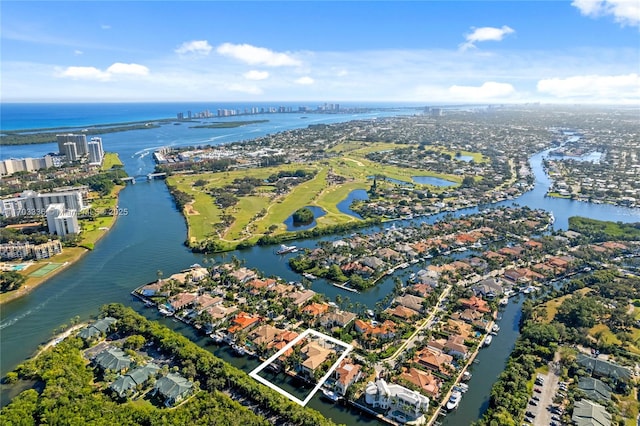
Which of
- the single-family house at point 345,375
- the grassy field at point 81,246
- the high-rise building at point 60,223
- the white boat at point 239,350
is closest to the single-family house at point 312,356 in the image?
the single-family house at point 345,375

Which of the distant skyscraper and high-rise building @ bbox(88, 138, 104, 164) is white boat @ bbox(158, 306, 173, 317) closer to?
high-rise building @ bbox(88, 138, 104, 164)

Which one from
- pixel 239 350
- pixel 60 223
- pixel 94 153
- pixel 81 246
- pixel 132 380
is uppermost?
pixel 94 153

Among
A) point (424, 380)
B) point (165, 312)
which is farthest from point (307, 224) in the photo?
point (424, 380)

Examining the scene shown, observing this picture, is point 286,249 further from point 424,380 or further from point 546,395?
point 546,395

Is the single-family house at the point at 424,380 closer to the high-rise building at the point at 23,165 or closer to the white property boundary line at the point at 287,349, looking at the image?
the white property boundary line at the point at 287,349

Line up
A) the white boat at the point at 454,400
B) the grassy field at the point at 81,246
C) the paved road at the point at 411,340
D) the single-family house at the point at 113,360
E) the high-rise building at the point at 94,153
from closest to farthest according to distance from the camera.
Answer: the white boat at the point at 454,400
the single-family house at the point at 113,360
the paved road at the point at 411,340
the grassy field at the point at 81,246
the high-rise building at the point at 94,153
